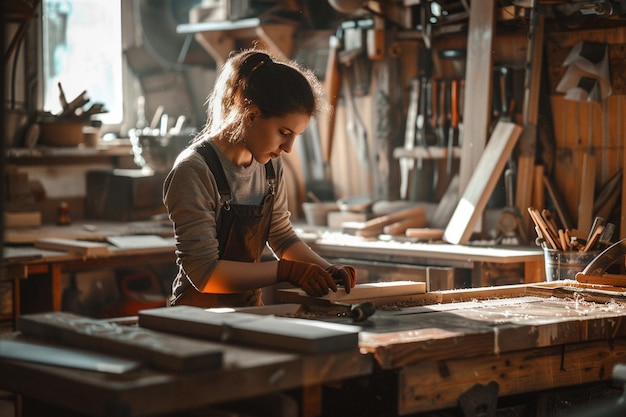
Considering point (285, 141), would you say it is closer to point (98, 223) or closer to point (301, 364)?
point (301, 364)

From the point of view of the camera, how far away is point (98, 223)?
6.42m

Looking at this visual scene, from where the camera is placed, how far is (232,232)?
3.59 meters

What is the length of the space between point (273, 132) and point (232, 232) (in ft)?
1.38

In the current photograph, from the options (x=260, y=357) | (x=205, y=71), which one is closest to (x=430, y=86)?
(x=205, y=71)

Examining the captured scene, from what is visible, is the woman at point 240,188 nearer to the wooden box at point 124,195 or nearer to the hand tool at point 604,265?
the hand tool at point 604,265

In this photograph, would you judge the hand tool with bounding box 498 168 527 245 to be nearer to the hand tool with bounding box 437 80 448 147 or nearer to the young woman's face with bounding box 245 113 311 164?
the hand tool with bounding box 437 80 448 147

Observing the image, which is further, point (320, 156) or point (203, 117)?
point (203, 117)

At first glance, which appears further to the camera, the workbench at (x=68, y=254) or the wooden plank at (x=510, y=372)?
the workbench at (x=68, y=254)

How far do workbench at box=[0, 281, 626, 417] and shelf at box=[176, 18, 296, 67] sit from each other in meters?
3.28

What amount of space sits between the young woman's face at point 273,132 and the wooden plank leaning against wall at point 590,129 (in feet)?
7.53

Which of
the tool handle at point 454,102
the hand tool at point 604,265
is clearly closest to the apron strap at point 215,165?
the hand tool at point 604,265

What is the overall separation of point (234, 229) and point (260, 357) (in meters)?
1.33

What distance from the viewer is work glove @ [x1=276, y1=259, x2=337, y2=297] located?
326cm

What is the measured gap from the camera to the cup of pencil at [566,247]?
4262 mm
